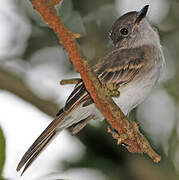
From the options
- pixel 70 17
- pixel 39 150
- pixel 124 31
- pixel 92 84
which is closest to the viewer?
pixel 92 84

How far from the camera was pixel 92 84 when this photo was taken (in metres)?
2.76

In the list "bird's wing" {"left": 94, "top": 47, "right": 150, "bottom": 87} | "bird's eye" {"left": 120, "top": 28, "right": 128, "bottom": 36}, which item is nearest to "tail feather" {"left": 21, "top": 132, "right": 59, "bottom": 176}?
"bird's wing" {"left": 94, "top": 47, "right": 150, "bottom": 87}

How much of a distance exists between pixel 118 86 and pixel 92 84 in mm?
1601

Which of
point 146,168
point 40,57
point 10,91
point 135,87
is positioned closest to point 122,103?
point 135,87

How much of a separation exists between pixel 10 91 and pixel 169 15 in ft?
7.08

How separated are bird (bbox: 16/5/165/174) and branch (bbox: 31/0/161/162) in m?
0.69

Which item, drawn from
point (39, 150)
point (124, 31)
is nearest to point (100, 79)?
point (39, 150)

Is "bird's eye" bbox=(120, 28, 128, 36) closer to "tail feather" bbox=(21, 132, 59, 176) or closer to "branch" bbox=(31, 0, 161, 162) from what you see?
"tail feather" bbox=(21, 132, 59, 176)

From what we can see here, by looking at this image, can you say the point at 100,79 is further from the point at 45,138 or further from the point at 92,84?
the point at 92,84

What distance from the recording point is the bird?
163 inches

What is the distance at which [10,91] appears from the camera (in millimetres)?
5289

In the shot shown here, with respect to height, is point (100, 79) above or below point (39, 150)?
above

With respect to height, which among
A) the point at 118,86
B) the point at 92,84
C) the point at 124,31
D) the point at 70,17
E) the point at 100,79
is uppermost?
the point at 70,17

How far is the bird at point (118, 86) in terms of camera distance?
4148 mm
